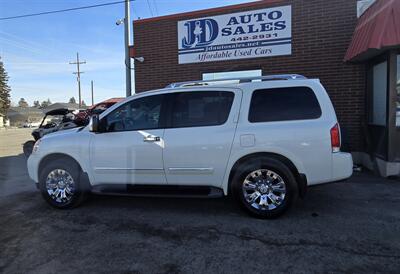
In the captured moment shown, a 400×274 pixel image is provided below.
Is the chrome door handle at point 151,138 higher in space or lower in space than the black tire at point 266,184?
higher

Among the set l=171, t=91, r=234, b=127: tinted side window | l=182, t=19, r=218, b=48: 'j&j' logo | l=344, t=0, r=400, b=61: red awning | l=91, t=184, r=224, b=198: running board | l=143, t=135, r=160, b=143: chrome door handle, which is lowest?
l=91, t=184, r=224, b=198: running board

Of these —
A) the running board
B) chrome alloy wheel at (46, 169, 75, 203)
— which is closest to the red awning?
the running board

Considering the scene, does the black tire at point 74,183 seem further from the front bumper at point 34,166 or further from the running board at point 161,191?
the running board at point 161,191

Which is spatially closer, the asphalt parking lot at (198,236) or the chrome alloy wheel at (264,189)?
the asphalt parking lot at (198,236)

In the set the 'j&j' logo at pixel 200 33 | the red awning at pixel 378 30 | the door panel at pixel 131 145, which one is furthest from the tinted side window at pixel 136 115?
the 'j&j' logo at pixel 200 33

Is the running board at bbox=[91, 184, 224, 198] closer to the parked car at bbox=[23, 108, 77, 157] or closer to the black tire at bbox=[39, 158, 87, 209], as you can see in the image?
the black tire at bbox=[39, 158, 87, 209]

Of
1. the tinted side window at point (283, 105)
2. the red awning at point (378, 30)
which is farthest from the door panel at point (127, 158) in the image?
the red awning at point (378, 30)

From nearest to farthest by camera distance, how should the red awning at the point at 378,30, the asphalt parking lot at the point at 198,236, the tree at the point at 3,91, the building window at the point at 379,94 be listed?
the asphalt parking lot at the point at 198,236
the red awning at the point at 378,30
the building window at the point at 379,94
the tree at the point at 3,91

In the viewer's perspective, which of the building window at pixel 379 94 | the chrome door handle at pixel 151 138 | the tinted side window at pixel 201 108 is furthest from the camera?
the building window at pixel 379 94

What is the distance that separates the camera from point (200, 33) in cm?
988

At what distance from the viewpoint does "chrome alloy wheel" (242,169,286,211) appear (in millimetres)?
4645

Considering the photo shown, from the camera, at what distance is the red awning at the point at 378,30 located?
611cm

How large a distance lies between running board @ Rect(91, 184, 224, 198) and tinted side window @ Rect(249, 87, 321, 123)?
1.22 meters

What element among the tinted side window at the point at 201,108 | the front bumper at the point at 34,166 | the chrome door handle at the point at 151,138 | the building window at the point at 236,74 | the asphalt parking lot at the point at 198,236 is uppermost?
the building window at the point at 236,74
